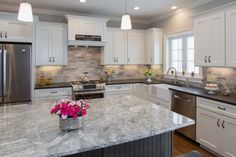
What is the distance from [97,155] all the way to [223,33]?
2798 mm

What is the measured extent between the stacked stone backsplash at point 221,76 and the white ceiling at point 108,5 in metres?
1.46

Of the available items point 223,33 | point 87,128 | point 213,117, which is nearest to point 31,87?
point 87,128

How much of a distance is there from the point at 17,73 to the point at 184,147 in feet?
11.7

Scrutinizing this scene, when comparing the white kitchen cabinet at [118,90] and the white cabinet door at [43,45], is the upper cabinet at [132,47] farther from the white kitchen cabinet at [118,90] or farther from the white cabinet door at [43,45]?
the white cabinet door at [43,45]

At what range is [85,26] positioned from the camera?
4324mm

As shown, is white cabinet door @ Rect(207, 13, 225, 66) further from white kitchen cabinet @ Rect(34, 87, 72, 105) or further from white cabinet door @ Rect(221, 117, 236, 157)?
white kitchen cabinet @ Rect(34, 87, 72, 105)

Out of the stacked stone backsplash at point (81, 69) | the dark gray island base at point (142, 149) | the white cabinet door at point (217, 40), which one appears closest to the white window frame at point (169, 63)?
the stacked stone backsplash at point (81, 69)

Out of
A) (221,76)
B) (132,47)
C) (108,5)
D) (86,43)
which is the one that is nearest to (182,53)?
(221,76)

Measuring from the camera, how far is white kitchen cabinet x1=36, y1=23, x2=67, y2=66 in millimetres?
4070

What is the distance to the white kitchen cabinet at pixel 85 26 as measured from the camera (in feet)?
13.7

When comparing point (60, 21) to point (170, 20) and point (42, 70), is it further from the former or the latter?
point (170, 20)

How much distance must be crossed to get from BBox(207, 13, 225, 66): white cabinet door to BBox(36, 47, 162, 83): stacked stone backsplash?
213cm

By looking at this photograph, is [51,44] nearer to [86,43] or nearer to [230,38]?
[86,43]

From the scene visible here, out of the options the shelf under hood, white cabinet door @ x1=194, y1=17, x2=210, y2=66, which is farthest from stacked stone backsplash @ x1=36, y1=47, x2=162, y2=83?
white cabinet door @ x1=194, y1=17, x2=210, y2=66
